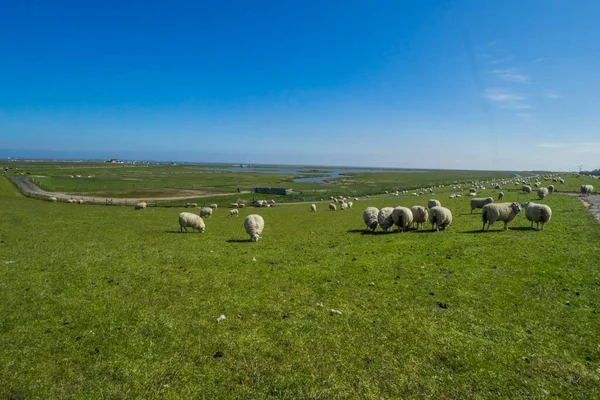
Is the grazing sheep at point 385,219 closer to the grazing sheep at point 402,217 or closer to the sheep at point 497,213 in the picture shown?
the grazing sheep at point 402,217

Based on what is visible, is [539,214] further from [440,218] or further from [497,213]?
[440,218]

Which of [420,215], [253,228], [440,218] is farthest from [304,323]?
[420,215]

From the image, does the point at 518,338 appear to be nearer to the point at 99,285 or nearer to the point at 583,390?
the point at 583,390

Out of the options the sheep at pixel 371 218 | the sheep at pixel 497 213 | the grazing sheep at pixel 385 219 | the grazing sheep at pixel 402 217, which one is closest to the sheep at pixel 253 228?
the sheep at pixel 371 218

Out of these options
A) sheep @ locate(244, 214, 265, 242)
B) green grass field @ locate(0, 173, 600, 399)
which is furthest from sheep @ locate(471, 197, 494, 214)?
sheep @ locate(244, 214, 265, 242)

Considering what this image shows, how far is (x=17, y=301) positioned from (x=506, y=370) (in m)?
15.9

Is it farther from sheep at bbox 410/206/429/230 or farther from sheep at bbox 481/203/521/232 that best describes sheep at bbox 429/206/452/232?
A: sheep at bbox 481/203/521/232

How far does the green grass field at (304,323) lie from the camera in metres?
7.22

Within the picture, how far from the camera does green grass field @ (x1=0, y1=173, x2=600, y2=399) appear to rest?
722cm

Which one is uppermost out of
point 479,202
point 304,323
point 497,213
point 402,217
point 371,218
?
point 497,213

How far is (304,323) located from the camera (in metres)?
→ 9.98

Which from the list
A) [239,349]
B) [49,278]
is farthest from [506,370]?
[49,278]

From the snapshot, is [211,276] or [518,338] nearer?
[518,338]

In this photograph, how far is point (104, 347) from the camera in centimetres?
862
